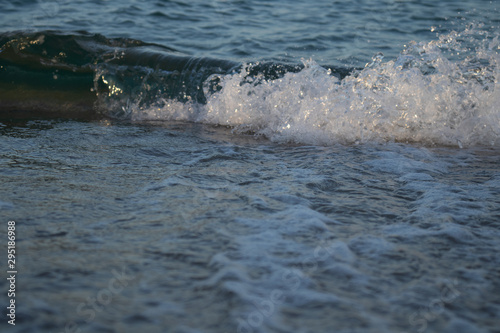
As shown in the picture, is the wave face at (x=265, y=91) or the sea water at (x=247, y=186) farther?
the wave face at (x=265, y=91)

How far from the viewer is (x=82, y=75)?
6055 millimetres

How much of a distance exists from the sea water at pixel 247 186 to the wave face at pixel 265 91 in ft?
0.07

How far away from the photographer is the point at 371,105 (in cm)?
472

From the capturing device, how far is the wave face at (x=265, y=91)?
4.58m

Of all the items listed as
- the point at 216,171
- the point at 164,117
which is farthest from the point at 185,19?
the point at 216,171

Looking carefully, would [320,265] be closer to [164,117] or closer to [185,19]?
[164,117]

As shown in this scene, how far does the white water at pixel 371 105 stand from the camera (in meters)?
4.51

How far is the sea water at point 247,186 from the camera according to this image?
1901 millimetres

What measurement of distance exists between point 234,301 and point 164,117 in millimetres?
3816

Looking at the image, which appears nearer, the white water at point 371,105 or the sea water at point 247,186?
the sea water at point 247,186

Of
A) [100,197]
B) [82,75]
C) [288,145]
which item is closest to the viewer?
[100,197]

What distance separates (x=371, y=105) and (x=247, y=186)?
2.05 meters

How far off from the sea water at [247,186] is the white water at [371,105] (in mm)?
19

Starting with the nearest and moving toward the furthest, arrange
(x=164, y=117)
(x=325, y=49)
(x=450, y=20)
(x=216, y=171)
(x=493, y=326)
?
1. (x=493, y=326)
2. (x=216, y=171)
3. (x=164, y=117)
4. (x=325, y=49)
5. (x=450, y=20)
